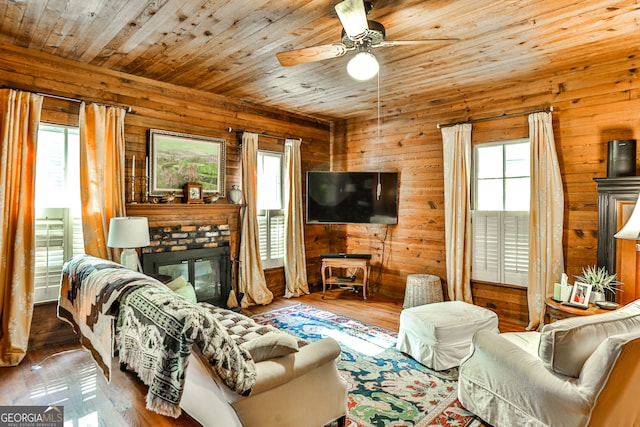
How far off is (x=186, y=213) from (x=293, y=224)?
1653mm

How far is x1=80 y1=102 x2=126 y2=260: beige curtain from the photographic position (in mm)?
3576

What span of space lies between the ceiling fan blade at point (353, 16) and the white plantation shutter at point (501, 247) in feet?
9.78

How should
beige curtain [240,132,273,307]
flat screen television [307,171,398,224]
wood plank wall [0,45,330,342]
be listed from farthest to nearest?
flat screen television [307,171,398,224], beige curtain [240,132,273,307], wood plank wall [0,45,330,342]

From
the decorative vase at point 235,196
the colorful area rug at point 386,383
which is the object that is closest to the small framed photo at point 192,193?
the decorative vase at point 235,196

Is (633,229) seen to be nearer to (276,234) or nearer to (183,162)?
(276,234)

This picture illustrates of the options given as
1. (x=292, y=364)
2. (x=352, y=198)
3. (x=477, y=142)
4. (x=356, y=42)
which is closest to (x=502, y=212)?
(x=477, y=142)

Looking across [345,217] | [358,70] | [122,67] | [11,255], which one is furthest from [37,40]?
[345,217]

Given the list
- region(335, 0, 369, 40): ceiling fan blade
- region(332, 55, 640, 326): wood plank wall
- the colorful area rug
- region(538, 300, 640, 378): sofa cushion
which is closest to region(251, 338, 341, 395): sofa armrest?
the colorful area rug

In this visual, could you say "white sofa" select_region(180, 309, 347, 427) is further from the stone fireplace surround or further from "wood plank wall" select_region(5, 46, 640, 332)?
"wood plank wall" select_region(5, 46, 640, 332)

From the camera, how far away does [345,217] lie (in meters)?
5.45

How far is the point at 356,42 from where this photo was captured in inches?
102

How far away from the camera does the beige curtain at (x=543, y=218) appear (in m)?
3.87

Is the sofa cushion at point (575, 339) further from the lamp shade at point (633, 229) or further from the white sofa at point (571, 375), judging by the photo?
the lamp shade at point (633, 229)

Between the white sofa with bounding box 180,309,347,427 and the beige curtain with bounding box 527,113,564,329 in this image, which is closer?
the white sofa with bounding box 180,309,347,427
